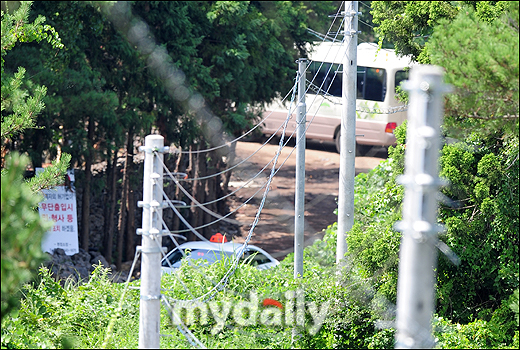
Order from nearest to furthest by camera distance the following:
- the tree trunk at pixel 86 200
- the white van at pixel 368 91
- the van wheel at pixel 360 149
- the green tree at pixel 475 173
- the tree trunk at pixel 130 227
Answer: the green tree at pixel 475 173 → the tree trunk at pixel 86 200 → the tree trunk at pixel 130 227 → the white van at pixel 368 91 → the van wheel at pixel 360 149

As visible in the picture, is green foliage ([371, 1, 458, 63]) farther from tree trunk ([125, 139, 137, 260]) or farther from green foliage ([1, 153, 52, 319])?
tree trunk ([125, 139, 137, 260])

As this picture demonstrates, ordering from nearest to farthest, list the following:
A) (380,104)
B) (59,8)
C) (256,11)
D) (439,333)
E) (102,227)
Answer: (439,333) → (59,8) → (256,11) → (102,227) → (380,104)

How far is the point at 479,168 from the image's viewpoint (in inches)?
293

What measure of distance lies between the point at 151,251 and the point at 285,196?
13900 mm

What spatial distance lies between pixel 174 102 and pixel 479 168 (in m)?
7.37

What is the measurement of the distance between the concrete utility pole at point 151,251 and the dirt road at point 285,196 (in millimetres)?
9738

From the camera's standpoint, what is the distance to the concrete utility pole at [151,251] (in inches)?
222

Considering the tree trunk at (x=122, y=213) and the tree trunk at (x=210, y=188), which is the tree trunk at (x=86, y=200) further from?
the tree trunk at (x=210, y=188)

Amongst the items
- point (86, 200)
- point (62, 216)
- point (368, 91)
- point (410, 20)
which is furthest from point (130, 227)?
point (368, 91)

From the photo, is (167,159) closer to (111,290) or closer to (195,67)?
(195,67)

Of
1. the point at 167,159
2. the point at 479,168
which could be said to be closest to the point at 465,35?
the point at 479,168

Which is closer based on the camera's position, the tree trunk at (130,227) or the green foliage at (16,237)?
the green foliage at (16,237)

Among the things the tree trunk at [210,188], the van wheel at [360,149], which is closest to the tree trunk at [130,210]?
the tree trunk at [210,188]

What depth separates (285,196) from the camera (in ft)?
63.8
